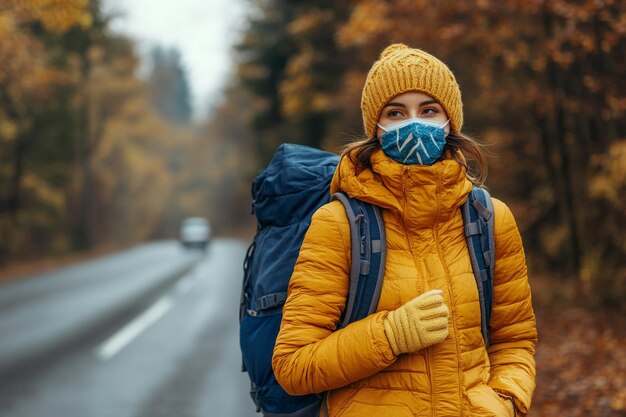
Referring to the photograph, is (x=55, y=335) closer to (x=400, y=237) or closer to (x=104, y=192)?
(x=400, y=237)

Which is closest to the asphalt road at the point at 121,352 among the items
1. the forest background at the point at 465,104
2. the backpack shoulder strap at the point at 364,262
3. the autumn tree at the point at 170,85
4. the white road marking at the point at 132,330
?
the white road marking at the point at 132,330

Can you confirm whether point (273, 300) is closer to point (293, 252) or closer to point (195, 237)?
point (293, 252)

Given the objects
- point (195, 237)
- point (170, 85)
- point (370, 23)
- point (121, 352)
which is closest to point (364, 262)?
point (121, 352)

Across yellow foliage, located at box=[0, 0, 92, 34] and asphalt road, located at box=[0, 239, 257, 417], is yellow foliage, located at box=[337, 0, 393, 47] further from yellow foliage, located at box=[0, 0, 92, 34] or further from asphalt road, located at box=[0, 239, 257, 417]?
asphalt road, located at box=[0, 239, 257, 417]

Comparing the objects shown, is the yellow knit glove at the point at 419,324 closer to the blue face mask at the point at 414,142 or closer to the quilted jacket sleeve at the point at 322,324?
the quilted jacket sleeve at the point at 322,324

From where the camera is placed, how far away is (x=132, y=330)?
11195 millimetres

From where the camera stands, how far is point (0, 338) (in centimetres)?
1041

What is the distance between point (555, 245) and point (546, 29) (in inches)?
180

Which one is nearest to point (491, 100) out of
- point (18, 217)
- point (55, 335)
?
point (55, 335)

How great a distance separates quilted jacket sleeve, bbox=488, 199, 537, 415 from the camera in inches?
89.2

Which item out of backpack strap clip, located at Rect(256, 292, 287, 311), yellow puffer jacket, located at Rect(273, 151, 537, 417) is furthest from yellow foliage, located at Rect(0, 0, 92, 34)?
yellow puffer jacket, located at Rect(273, 151, 537, 417)

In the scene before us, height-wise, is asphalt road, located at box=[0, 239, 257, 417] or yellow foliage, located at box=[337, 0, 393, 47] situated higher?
yellow foliage, located at box=[337, 0, 393, 47]

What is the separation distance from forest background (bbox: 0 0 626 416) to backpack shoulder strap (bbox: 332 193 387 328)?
0.53 m

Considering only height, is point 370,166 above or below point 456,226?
above
